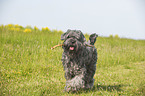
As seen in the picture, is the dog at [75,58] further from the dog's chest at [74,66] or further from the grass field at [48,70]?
the grass field at [48,70]

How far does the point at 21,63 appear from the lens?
31.2ft

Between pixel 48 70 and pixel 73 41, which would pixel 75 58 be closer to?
pixel 73 41

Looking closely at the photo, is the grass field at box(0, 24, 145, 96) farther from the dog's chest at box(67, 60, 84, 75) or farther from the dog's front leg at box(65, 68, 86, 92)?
the dog's chest at box(67, 60, 84, 75)

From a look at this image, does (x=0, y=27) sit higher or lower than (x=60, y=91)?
higher

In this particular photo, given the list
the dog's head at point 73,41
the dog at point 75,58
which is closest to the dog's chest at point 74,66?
the dog at point 75,58

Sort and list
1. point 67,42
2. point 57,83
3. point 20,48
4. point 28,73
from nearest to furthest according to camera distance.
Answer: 1. point 67,42
2. point 57,83
3. point 28,73
4. point 20,48

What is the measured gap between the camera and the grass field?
6246 millimetres

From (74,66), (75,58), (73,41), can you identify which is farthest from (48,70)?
(73,41)

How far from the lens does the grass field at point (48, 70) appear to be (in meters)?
6.25

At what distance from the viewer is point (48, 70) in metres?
9.13

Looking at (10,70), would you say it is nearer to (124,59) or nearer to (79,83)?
(79,83)

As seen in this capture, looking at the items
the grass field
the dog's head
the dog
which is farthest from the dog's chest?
the grass field

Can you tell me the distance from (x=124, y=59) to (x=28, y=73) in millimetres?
7649

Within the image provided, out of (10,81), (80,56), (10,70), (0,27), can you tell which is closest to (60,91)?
(80,56)
